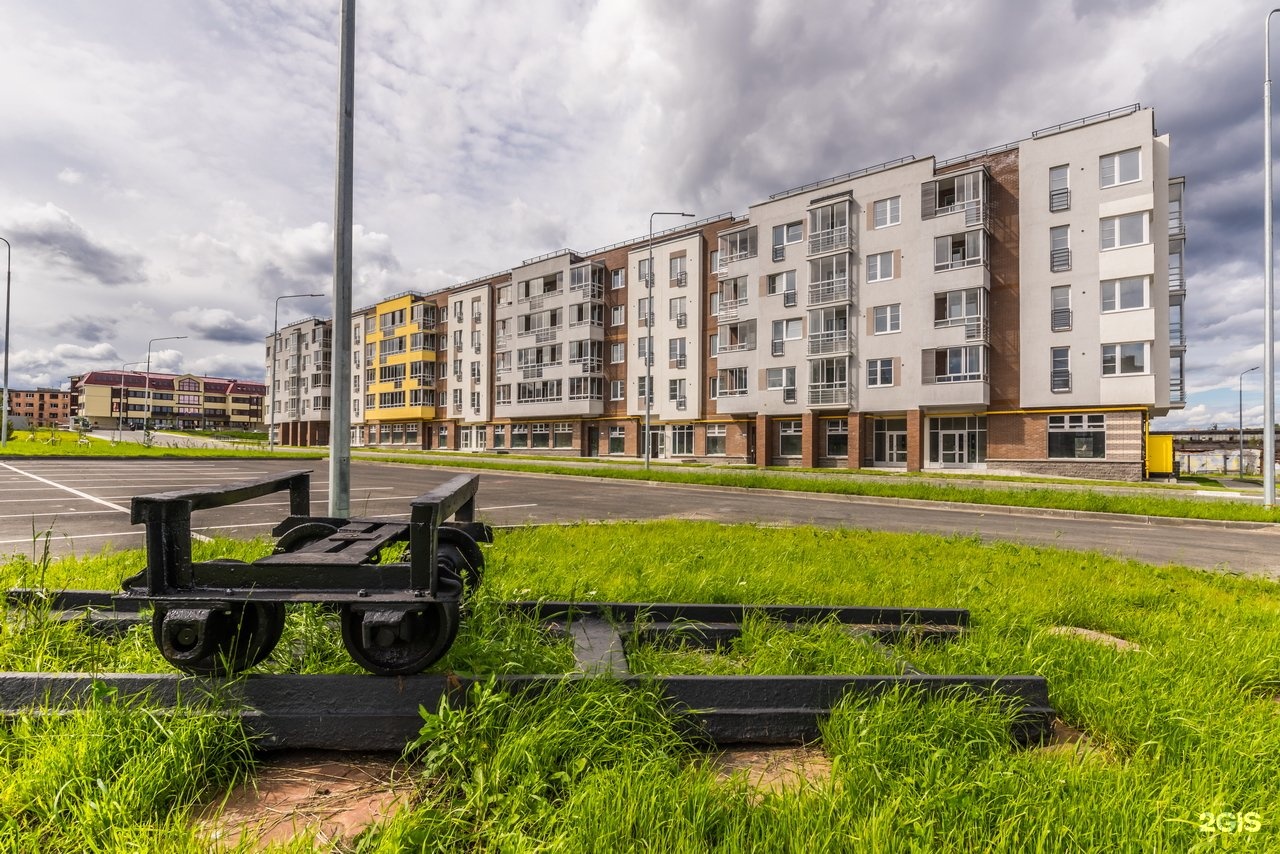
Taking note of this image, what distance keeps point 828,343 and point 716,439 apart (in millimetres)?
10532

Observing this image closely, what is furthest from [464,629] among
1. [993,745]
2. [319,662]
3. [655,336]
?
[655,336]

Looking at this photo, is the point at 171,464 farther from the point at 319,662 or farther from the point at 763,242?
the point at 763,242

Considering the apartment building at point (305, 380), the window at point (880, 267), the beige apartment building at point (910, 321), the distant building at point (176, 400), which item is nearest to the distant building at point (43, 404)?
the distant building at point (176, 400)

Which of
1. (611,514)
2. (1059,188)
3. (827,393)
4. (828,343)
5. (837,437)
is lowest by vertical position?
(611,514)

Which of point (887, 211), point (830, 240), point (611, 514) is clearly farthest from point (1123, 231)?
point (611, 514)

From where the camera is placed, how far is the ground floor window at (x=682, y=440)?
4338cm

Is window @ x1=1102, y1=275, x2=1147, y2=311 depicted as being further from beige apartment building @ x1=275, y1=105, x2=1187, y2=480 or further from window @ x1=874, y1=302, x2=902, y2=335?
window @ x1=874, y1=302, x2=902, y2=335

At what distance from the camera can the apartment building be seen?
251ft

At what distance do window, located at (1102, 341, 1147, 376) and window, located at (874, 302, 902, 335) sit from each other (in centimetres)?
955

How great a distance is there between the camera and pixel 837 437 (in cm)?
3606

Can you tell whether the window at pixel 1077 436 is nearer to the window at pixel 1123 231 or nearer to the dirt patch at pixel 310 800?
the window at pixel 1123 231

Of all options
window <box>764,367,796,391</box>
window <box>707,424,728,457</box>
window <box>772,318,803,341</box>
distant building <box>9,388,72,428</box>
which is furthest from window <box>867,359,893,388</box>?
distant building <box>9,388,72,428</box>

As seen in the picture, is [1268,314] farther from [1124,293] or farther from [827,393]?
[827,393]

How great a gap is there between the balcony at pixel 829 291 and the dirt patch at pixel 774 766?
35778 mm
